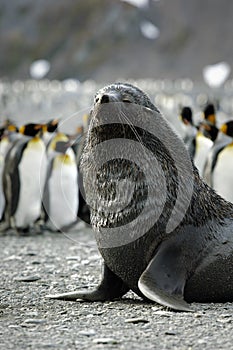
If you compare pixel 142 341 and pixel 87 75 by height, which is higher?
pixel 87 75

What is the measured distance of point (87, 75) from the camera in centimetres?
6431

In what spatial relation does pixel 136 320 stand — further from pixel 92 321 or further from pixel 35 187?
pixel 35 187

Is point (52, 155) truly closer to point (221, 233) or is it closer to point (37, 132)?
point (37, 132)

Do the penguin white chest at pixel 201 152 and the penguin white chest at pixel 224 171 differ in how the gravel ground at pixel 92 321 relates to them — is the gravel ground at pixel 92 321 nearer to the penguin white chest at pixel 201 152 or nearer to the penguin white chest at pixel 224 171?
the penguin white chest at pixel 224 171

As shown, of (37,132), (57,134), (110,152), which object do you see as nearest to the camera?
(110,152)

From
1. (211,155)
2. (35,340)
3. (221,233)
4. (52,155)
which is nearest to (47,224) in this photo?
(52,155)

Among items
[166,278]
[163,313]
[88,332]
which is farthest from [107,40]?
[88,332]

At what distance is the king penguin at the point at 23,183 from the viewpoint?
9836 millimetres

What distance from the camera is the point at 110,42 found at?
66062 mm

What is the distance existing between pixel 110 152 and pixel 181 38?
6260 cm

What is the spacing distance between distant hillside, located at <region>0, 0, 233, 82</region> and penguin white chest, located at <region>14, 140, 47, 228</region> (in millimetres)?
52639

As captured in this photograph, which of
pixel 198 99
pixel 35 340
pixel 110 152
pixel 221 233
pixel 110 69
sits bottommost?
pixel 35 340

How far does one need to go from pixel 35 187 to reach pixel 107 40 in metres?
57.2

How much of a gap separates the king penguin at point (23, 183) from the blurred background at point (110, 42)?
170 ft
